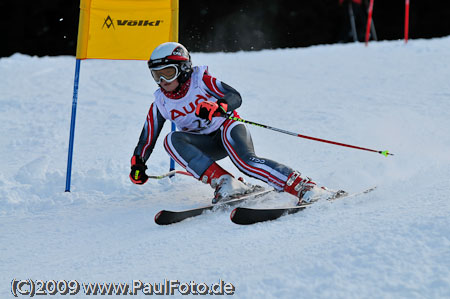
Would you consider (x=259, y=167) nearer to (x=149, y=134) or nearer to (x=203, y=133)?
(x=203, y=133)

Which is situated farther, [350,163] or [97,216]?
[350,163]

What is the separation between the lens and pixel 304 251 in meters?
2.74

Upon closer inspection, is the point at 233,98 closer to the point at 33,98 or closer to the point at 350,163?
the point at 350,163

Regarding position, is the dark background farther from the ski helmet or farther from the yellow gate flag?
the ski helmet

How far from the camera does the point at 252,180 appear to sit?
5020mm

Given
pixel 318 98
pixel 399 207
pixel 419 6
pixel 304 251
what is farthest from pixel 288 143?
pixel 419 6

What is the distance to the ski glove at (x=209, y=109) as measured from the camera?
149 inches

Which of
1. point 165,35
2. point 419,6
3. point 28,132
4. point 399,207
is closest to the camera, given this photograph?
point 399,207

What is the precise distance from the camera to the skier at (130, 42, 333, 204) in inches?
150

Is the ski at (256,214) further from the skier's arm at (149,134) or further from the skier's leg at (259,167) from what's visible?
the skier's arm at (149,134)

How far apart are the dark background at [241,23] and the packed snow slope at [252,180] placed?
22.9ft

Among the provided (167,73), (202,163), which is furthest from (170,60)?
(202,163)

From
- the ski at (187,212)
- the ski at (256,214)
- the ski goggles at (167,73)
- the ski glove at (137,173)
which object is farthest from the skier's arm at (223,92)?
the ski at (256,214)

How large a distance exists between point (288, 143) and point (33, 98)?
141 inches
